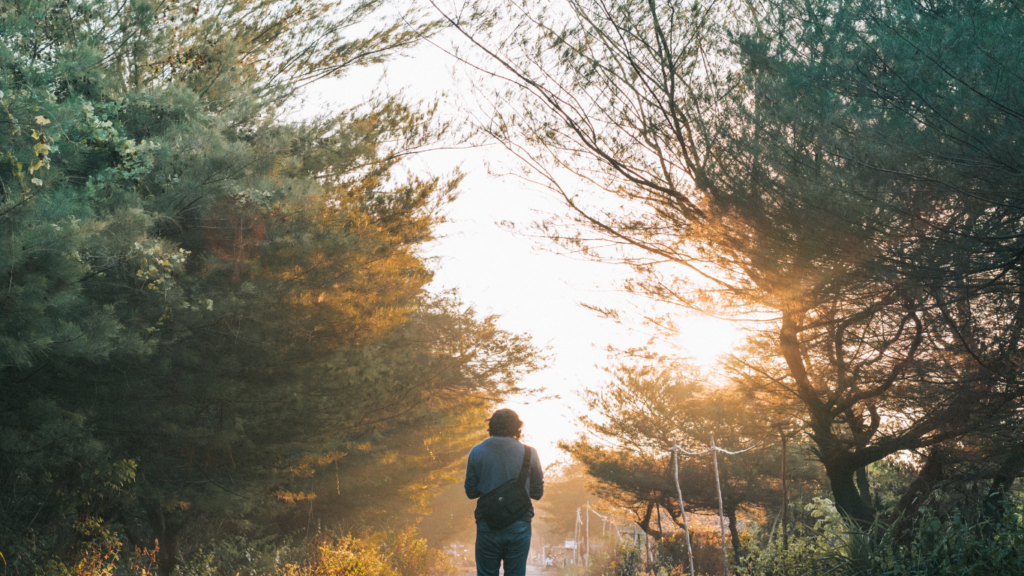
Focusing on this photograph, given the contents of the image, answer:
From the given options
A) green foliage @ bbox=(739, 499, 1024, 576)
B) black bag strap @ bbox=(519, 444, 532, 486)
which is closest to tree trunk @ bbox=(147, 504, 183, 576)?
black bag strap @ bbox=(519, 444, 532, 486)

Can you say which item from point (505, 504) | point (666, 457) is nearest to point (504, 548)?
point (505, 504)

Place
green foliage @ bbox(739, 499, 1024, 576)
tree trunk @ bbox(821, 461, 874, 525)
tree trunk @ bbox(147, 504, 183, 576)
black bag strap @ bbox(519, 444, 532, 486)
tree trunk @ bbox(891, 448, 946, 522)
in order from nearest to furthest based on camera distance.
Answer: green foliage @ bbox(739, 499, 1024, 576) < black bag strap @ bbox(519, 444, 532, 486) < tree trunk @ bbox(891, 448, 946, 522) < tree trunk @ bbox(821, 461, 874, 525) < tree trunk @ bbox(147, 504, 183, 576)

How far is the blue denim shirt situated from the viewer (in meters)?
4.33

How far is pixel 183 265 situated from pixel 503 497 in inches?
195

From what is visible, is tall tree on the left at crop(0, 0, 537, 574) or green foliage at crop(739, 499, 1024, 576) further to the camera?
tall tree on the left at crop(0, 0, 537, 574)

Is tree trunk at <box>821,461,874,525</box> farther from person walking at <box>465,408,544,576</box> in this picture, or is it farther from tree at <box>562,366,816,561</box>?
tree at <box>562,366,816,561</box>

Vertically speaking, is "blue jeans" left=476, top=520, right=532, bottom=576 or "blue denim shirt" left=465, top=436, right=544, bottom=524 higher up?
"blue denim shirt" left=465, top=436, right=544, bottom=524

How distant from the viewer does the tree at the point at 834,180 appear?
14.2 feet

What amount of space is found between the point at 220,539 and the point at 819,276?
13717 mm

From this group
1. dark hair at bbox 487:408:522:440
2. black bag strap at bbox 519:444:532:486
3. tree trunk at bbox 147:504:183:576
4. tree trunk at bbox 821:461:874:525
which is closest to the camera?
black bag strap at bbox 519:444:532:486

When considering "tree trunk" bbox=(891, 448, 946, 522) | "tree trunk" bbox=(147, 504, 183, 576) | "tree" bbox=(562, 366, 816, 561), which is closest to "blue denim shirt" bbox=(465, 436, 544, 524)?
"tree trunk" bbox=(891, 448, 946, 522)

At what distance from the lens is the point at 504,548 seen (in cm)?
428

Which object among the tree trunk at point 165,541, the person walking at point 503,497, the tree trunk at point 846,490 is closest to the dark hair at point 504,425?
the person walking at point 503,497

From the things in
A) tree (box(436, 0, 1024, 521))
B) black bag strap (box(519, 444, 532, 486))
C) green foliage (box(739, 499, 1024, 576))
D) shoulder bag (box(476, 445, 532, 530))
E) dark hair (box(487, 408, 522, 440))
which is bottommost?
green foliage (box(739, 499, 1024, 576))
